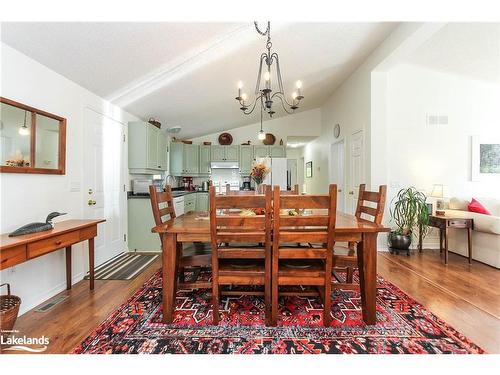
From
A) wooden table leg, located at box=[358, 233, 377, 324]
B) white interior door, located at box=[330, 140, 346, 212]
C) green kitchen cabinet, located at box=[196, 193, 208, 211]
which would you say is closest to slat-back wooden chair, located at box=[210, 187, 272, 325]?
wooden table leg, located at box=[358, 233, 377, 324]

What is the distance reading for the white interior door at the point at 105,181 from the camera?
313cm

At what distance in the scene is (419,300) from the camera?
2.29 metres

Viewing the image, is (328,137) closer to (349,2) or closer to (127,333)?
(349,2)

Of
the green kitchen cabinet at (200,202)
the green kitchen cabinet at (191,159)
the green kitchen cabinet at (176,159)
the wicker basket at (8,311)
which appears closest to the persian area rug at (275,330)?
the wicker basket at (8,311)

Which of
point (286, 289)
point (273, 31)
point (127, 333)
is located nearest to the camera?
point (127, 333)

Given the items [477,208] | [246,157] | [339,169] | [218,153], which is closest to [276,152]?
[246,157]

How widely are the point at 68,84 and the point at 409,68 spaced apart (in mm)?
4813

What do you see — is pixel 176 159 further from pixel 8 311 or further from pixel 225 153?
pixel 8 311

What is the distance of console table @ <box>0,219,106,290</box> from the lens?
1.66 meters

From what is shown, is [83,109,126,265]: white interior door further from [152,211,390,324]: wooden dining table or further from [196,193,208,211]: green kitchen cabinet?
[196,193,208,211]: green kitchen cabinet

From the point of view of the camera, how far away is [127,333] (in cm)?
179

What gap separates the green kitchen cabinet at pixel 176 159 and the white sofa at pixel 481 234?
5268 millimetres

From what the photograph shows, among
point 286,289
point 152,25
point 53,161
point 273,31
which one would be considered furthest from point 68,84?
point 286,289

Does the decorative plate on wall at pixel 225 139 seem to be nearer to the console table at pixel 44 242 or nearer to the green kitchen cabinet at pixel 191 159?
the green kitchen cabinet at pixel 191 159
